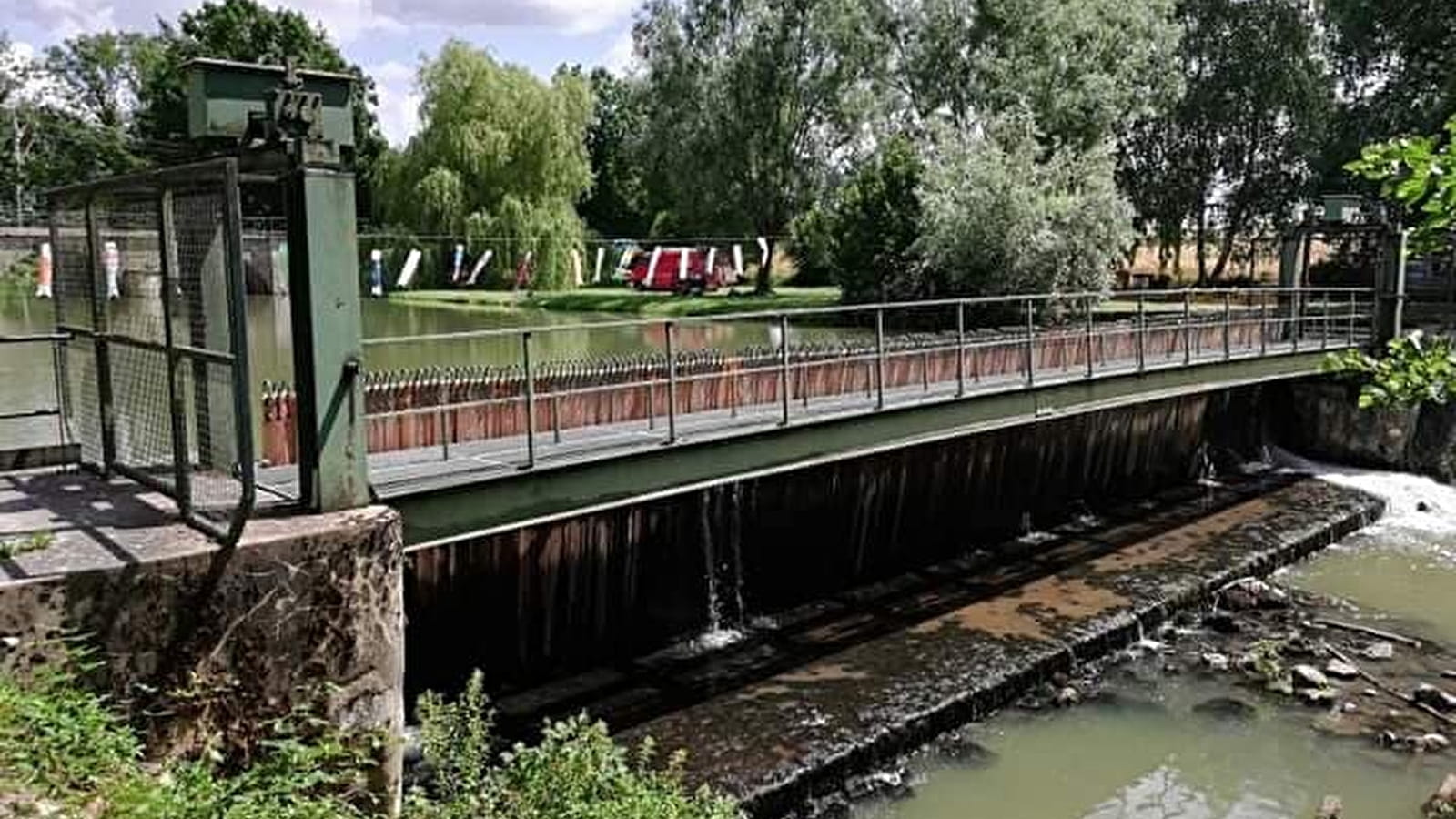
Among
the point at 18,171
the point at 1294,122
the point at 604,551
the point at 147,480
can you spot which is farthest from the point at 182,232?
the point at 18,171

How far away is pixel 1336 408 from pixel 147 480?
2168cm

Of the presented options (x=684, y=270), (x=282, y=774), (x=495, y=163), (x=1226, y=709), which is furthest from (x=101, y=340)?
(x=684, y=270)

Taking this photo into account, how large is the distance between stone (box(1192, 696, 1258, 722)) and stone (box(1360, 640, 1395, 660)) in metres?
2.29

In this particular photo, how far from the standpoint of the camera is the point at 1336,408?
22.4 metres

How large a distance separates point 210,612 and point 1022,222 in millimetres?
26111

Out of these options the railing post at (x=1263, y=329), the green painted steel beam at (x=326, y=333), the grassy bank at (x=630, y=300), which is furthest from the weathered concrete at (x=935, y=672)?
the grassy bank at (x=630, y=300)

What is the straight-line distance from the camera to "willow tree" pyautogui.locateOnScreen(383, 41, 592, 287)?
45.3 meters

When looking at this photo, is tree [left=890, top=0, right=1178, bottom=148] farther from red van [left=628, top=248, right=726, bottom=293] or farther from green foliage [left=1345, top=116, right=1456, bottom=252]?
green foliage [left=1345, top=116, right=1456, bottom=252]

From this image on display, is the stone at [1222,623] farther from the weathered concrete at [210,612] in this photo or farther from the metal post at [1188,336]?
the weathered concrete at [210,612]

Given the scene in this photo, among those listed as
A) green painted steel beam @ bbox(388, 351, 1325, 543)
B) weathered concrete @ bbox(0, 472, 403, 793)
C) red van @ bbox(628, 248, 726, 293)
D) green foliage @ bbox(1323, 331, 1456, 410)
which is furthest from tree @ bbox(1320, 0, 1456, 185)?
weathered concrete @ bbox(0, 472, 403, 793)

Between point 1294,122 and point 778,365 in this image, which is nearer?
point 778,365

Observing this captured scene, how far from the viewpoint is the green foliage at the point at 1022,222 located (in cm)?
2958

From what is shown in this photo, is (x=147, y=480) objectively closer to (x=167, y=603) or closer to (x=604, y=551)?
(x=167, y=603)

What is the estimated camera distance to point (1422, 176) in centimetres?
471
